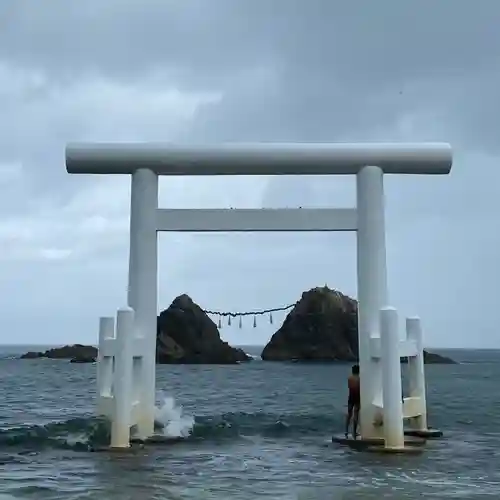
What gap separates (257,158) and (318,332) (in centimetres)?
8417

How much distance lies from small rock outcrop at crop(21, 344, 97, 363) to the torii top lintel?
3894 inches

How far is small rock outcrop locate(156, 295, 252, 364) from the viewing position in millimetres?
88750

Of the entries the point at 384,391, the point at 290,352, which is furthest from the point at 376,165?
the point at 290,352

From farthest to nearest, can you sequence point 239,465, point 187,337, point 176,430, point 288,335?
point 288,335 < point 187,337 < point 176,430 < point 239,465

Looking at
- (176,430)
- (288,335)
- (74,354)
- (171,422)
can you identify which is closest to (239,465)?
(176,430)

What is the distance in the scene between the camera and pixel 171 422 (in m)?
17.3

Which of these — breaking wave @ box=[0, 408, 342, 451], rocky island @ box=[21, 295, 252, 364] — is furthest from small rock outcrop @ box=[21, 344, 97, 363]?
breaking wave @ box=[0, 408, 342, 451]

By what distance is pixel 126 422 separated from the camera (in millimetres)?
13664

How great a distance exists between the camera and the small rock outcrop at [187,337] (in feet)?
291

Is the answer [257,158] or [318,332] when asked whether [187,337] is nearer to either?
[318,332]

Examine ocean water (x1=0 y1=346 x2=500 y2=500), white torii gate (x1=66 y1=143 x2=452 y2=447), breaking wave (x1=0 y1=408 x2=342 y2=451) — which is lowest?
ocean water (x1=0 y1=346 x2=500 y2=500)

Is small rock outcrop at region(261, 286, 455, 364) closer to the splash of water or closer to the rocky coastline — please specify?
the rocky coastline

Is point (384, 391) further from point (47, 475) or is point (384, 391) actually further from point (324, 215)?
point (47, 475)

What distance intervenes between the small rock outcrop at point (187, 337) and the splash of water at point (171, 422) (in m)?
69.3
